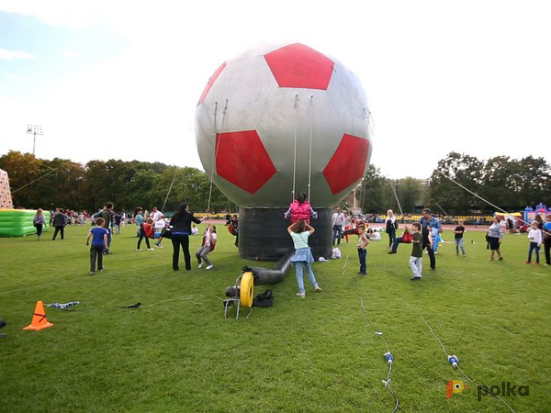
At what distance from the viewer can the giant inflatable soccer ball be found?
762cm

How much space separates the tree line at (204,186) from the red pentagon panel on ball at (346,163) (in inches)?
1300

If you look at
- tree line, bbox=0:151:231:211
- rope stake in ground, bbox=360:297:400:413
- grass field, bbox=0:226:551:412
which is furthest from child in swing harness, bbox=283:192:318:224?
tree line, bbox=0:151:231:211

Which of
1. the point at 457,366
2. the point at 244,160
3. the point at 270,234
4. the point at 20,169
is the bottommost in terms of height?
the point at 457,366

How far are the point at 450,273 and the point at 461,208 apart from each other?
4459 centimetres

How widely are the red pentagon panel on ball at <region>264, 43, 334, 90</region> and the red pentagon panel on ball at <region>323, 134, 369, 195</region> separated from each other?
56.1 inches

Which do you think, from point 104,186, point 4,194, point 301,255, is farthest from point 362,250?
point 104,186

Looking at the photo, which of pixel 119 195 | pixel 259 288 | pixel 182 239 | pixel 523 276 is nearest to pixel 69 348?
pixel 259 288

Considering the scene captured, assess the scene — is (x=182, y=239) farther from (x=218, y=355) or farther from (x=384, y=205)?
(x=384, y=205)

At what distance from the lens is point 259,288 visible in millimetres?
6695

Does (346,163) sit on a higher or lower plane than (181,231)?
higher

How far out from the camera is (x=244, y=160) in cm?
791

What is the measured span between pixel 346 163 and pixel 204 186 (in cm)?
4929

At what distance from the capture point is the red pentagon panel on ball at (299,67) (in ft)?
25.1

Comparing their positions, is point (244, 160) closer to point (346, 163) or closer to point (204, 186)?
point (346, 163)
